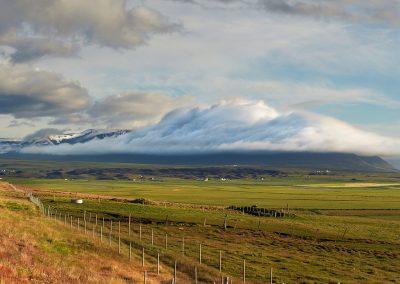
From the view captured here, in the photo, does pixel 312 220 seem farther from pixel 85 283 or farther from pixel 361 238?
pixel 85 283

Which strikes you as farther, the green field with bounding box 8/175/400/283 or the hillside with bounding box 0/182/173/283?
the green field with bounding box 8/175/400/283

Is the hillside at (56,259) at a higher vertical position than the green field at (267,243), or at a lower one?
higher

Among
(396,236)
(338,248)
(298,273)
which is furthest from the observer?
(396,236)

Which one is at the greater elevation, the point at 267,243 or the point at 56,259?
the point at 56,259

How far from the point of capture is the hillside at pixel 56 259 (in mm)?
25609

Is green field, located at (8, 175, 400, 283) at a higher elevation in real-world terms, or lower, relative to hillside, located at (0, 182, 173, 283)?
lower

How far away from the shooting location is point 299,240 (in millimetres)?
74562

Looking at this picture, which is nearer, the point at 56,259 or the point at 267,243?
the point at 56,259

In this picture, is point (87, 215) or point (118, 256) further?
point (87, 215)

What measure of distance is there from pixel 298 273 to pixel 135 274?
2009 centimetres

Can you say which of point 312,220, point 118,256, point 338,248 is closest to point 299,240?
point 338,248

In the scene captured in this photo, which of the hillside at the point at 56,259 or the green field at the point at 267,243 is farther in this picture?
the green field at the point at 267,243

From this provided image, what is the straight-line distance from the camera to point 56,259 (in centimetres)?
3447

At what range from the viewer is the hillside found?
25.6 m
